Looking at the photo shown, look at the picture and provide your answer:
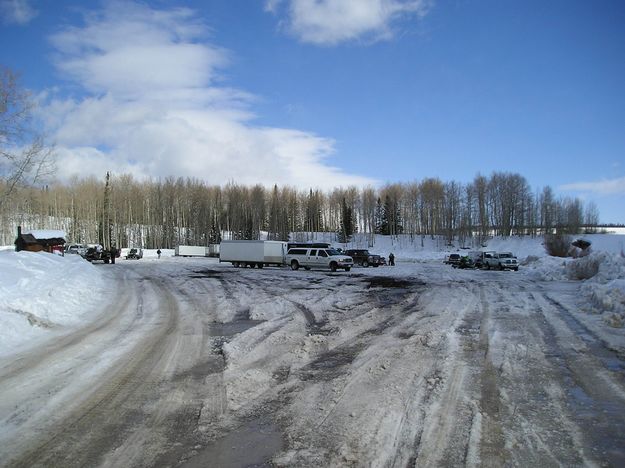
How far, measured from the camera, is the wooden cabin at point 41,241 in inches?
1544

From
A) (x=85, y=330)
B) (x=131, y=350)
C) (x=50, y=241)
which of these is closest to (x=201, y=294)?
(x=85, y=330)

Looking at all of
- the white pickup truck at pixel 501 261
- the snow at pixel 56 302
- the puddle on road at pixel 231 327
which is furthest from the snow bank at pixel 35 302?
the white pickup truck at pixel 501 261

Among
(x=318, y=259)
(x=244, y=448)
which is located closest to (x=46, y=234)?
(x=318, y=259)

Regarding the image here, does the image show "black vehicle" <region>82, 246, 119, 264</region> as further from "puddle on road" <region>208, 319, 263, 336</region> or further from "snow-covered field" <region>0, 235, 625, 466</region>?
"puddle on road" <region>208, 319, 263, 336</region>

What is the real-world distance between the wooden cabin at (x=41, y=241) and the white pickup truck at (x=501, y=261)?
43090 mm

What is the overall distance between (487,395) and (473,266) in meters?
45.5

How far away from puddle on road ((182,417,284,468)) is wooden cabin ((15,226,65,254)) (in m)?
41.4

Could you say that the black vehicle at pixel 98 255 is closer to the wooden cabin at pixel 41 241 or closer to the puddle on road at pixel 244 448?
the wooden cabin at pixel 41 241

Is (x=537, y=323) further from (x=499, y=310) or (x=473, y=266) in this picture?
(x=473, y=266)

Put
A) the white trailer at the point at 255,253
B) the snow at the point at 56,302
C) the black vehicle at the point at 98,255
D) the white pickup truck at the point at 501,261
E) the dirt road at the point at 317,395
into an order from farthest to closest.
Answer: the black vehicle at the point at 98,255
the white trailer at the point at 255,253
the white pickup truck at the point at 501,261
the snow at the point at 56,302
the dirt road at the point at 317,395

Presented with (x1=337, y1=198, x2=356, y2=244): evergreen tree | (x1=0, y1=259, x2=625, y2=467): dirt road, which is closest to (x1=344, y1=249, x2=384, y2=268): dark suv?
(x1=0, y1=259, x2=625, y2=467): dirt road

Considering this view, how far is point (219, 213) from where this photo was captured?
107125 millimetres

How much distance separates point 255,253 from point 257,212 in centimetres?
6247

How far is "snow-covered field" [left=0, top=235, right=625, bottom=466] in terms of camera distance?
426cm
